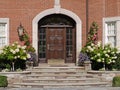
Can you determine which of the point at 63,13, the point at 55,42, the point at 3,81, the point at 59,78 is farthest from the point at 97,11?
the point at 3,81

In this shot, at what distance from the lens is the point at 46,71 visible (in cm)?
1872

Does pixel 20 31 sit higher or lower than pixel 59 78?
higher

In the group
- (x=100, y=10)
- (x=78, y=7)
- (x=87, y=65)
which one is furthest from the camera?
(x=78, y=7)

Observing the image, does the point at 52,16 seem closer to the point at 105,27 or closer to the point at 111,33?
the point at 105,27

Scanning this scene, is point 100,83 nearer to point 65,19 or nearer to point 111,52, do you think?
point 111,52

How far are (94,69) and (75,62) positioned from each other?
1635mm

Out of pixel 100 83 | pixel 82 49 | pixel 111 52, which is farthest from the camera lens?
pixel 82 49

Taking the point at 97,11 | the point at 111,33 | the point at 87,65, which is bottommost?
the point at 87,65

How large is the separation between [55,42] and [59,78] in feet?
11.3

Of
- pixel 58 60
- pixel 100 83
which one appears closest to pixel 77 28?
pixel 58 60

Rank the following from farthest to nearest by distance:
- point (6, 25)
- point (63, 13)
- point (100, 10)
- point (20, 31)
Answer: point (63, 13) → point (100, 10) → point (6, 25) → point (20, 31)

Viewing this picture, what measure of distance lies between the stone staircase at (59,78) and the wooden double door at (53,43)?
165 centimetres

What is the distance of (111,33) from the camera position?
20000 millimetres

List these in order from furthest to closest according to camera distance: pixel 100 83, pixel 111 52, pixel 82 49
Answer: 1. pixel 82 49
2. pixel 111 52
3. pixel 100 83
